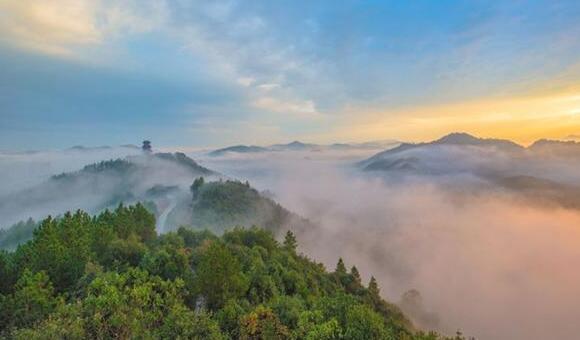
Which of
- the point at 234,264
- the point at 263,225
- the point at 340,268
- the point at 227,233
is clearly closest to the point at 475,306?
the point at 263,225

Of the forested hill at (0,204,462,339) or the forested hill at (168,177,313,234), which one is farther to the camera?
the forested hill at (168,177,313,234)

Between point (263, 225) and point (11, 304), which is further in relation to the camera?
point (263, 225)

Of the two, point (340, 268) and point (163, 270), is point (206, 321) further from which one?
point (340, 268)

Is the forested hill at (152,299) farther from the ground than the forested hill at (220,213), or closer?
farther from the ground

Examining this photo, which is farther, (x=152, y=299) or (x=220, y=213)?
(x=220, y=213)

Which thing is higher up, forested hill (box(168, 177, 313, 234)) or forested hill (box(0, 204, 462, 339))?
forested hill (box(0, 204, 462, 339))

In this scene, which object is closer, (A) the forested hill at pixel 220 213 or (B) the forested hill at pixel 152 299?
(B) the forested hill at pixel 152 299

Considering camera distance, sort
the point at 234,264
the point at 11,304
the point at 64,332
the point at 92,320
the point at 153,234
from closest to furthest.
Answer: the point at 64,332, the point at 92,320, the point at 11,304, the point at 234,264, the point at 153,234

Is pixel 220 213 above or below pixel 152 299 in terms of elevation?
below
